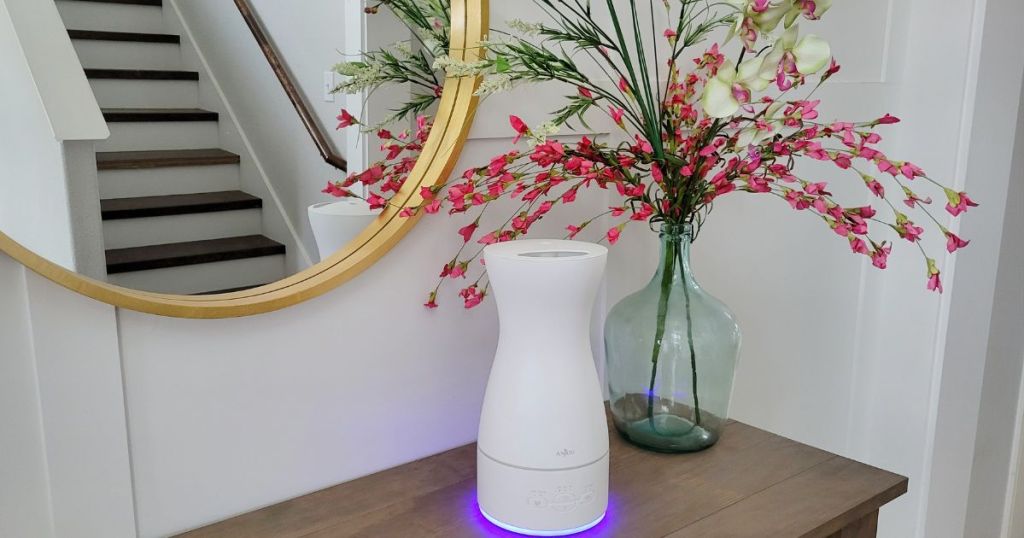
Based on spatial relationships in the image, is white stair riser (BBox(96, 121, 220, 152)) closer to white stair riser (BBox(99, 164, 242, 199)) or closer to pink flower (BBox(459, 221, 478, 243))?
white stair riser (BBox(99, 164, 242, 199))

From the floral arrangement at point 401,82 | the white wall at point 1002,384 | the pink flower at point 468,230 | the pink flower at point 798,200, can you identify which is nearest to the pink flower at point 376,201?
the floral arrangement at point 401,82

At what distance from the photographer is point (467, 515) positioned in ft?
3.25

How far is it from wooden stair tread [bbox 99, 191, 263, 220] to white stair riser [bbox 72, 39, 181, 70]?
12 centimetres

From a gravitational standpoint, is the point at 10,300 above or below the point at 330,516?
above

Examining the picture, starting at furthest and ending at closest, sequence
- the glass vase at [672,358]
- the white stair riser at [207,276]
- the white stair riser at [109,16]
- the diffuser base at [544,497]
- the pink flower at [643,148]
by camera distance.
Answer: the glass vase at [672,358], the pink flower at [643,148], the diffuser base at [544,497], the white stair riser at [207,276], the white stair riser at [109,16]

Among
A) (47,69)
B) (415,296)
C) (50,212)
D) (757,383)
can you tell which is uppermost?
(47,69)

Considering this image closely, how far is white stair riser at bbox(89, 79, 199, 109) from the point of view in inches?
29.8

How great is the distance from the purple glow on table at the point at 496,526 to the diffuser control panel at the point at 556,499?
0.14 feet

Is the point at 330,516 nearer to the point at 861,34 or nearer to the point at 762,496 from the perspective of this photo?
the point at 762,496

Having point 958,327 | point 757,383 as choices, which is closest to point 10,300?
point 757,383

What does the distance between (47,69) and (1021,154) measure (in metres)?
1.89

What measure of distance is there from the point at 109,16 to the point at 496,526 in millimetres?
660

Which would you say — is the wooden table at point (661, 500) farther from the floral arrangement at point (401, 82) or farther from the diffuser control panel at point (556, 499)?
the floral arrangement at point (401, 82)

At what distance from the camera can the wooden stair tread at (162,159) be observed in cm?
77
